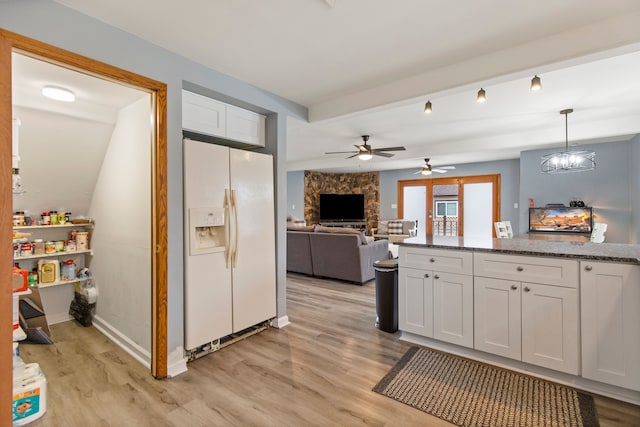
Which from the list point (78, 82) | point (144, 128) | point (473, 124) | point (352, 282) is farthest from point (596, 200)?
point (78, 82)

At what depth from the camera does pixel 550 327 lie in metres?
2.21

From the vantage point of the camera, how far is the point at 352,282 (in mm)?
5109

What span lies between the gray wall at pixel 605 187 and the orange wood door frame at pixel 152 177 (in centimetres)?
665

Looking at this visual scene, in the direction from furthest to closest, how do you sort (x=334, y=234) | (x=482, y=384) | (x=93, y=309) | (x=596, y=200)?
(x=596, y=200), (x=334, y=234), (x=93, y=309), (x=482, y=384)

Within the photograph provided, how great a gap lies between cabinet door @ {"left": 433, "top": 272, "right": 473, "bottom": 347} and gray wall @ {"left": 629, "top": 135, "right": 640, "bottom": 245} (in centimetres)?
444

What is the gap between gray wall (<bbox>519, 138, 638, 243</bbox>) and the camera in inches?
209

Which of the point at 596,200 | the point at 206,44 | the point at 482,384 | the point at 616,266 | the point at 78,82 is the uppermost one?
the point at 206,44

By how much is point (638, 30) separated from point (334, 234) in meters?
3.90

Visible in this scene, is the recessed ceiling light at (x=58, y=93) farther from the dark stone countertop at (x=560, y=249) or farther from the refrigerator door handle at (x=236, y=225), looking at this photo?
the dark stone countertop at (x=560, y=249)

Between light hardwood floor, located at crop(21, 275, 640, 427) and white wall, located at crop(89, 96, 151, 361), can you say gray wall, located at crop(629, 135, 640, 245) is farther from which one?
white wall, located at crop(89, 96, 151, 361)

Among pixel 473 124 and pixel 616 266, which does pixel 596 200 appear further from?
pixel 616 266

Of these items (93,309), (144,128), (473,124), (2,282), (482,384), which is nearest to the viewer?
(2,282)

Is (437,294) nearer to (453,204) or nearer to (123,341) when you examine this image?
(123,341)

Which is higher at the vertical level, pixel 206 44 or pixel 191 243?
pixel 206 44
